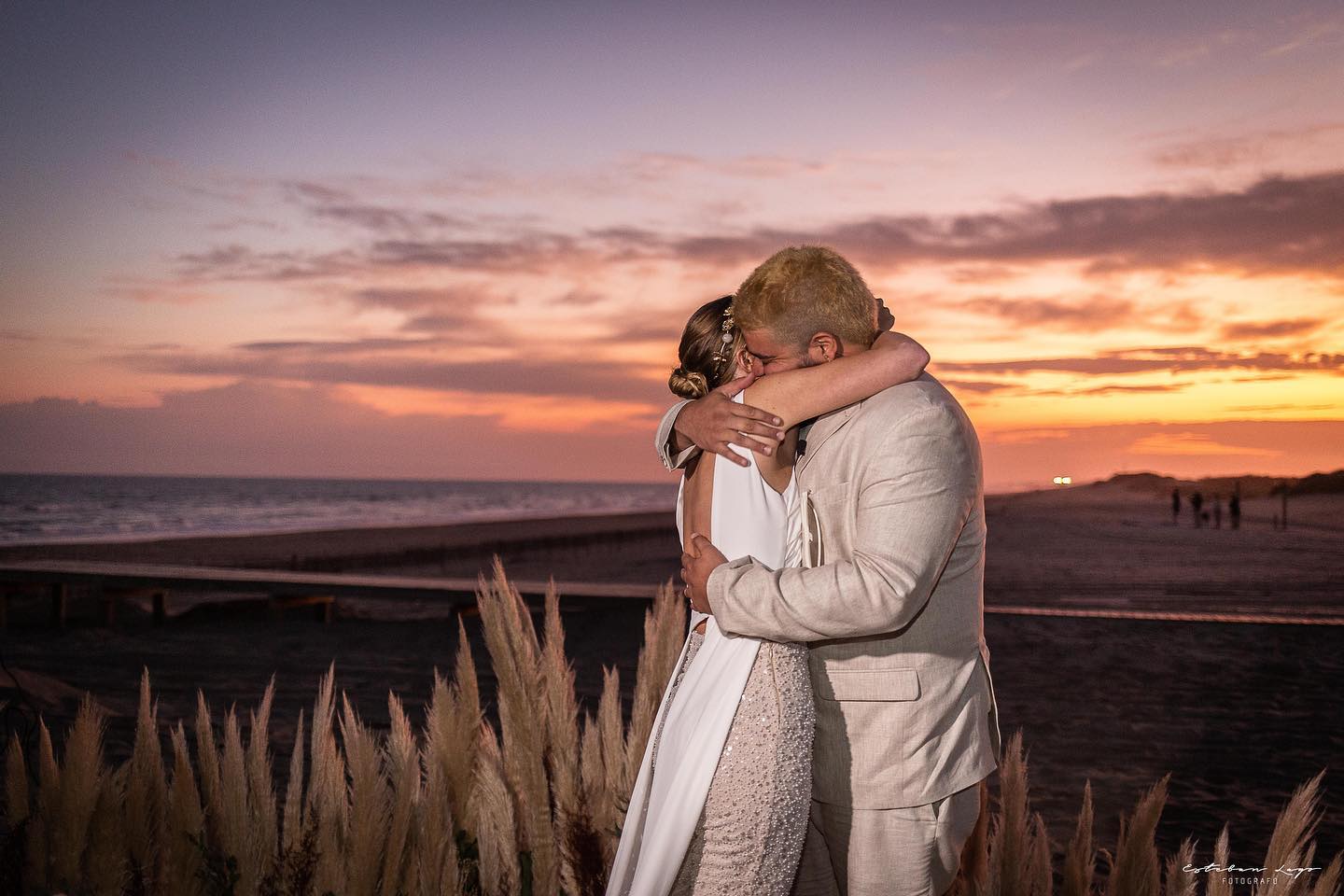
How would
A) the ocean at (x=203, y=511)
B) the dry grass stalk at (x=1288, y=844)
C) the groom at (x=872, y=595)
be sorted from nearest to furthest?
1. the dry grass stalk at (x=1288, y=844)
2. the groom at (x=872, y=595)
3. the ocean at (x=203, y=511)

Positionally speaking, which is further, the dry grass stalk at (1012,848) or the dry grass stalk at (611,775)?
the dry grass stalk at (611,775)

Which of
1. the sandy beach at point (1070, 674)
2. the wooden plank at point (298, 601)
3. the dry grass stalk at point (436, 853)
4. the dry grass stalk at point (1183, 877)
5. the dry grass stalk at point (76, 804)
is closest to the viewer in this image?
the dry grass stalk at point (1183, 877)

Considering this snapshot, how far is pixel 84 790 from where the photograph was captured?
7.25 feet

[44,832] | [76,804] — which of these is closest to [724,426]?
[76,804]

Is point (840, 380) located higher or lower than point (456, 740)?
higher

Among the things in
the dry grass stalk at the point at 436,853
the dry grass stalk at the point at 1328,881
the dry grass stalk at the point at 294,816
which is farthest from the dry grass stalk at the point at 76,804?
the dry grass stalk at the point at 1328,881

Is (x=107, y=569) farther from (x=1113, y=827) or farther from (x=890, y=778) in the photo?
(x=890, y=778)

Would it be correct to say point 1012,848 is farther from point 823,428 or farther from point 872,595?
point 823,428

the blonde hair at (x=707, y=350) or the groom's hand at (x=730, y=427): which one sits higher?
the blonde hair at (x=707, y=350)

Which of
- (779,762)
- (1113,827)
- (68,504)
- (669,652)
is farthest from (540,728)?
(68,504)

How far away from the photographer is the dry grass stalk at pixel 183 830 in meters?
2.24

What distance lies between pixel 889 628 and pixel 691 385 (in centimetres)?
84

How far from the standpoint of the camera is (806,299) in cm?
199

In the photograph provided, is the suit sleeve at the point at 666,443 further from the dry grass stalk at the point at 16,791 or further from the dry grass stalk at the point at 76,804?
the dry grass stalk at the point at 16,791
